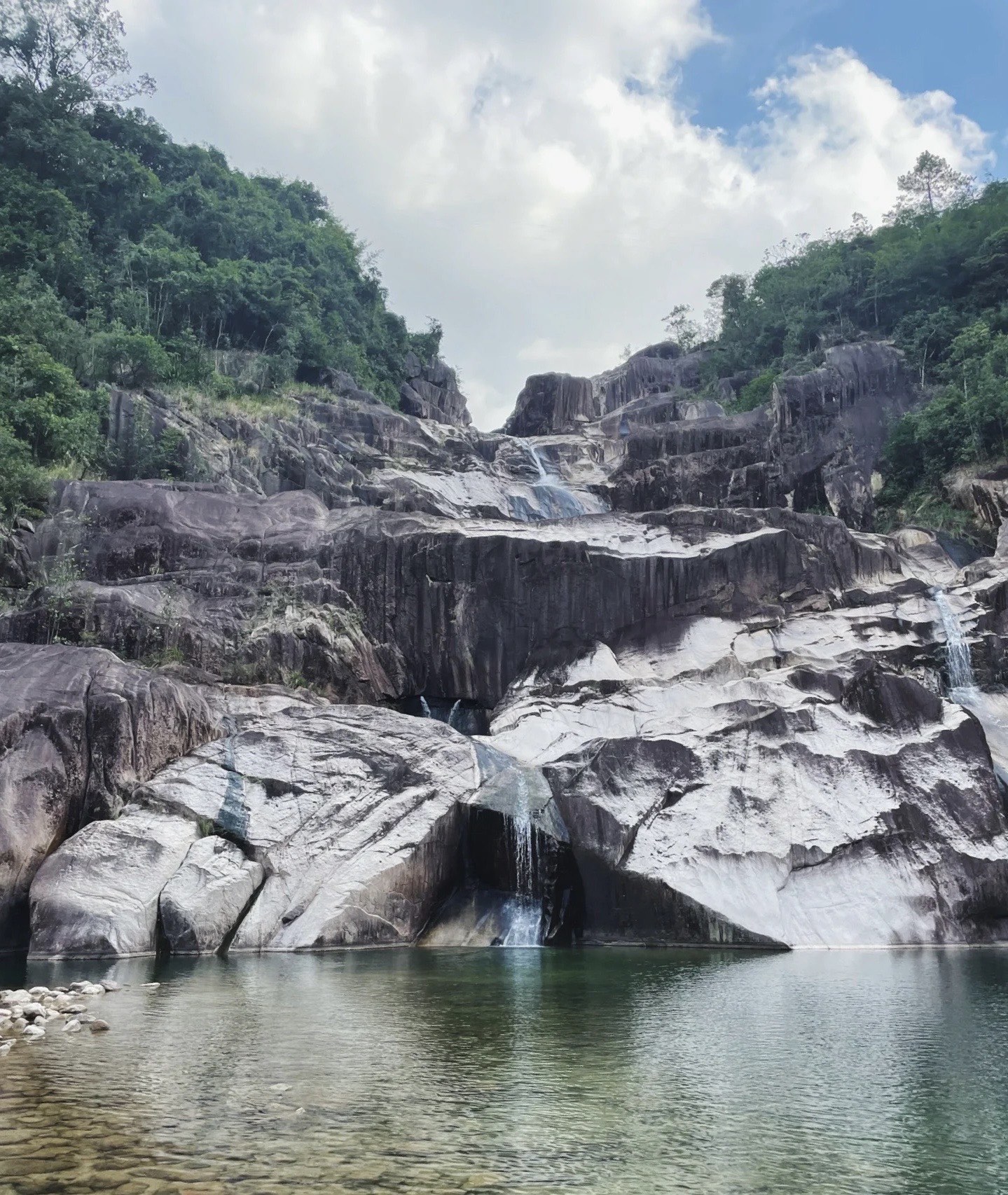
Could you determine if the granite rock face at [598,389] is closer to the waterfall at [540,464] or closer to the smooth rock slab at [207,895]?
the waterfall at [540,464]

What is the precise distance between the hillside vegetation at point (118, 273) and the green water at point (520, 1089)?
26887mm

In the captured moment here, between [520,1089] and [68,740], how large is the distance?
1513 centimetres

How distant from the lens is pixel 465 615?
104 feet

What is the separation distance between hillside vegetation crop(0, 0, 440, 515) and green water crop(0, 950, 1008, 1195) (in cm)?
2689

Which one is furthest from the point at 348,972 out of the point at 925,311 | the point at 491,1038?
the point at 925,311

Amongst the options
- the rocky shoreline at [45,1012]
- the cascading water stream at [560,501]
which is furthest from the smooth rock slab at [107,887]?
the cascading water stream at [560,501]

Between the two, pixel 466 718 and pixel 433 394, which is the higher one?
pixel 433 394

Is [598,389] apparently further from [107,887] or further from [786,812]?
[107,887]

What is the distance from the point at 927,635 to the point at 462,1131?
82.8 feet

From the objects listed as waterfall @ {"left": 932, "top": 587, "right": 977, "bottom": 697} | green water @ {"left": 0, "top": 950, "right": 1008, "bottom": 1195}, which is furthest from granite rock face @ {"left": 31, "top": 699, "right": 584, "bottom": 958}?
waterfall @ {"left": 932, "top": 587, "right": 977, "bottom": 697}

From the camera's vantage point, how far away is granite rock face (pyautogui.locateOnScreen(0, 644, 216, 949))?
1969 cm

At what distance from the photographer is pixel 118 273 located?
46969 millimetres

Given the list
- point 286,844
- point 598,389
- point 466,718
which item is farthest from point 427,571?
point 598,389

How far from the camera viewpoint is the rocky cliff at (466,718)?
20266mm
